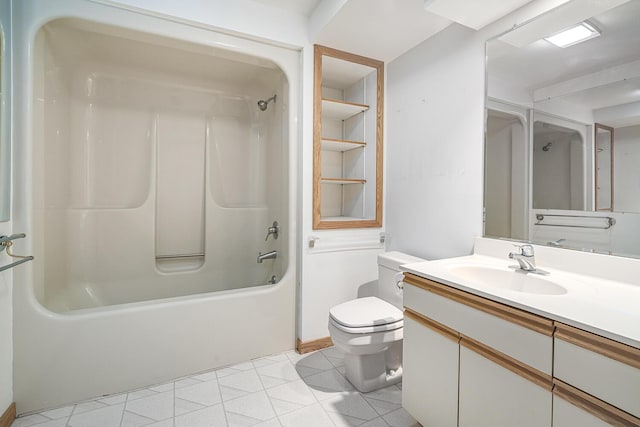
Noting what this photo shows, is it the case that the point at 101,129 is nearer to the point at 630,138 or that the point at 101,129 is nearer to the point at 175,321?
the point at 175,321

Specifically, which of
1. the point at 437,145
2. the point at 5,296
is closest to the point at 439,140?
the point at 437,145

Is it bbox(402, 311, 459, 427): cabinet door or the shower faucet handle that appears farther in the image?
the shower faucet handle

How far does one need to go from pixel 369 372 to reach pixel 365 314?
1.13 feet

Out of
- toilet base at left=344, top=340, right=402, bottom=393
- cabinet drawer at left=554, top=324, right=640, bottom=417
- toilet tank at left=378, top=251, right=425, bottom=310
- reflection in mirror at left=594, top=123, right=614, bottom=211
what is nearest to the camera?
cabinet drawer at left=554, top=324, right=640, bottom=417

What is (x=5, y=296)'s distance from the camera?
1.40 metres

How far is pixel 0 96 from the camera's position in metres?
1.34

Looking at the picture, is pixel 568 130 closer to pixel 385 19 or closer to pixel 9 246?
pixel 385 19

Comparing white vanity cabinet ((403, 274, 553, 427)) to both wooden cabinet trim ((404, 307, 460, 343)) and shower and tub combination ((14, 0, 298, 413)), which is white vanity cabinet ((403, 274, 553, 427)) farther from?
shower and tub combination ((14, 0, 298, 413))

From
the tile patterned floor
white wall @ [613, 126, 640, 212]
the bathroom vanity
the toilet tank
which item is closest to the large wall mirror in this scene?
white wall @ [613, 126, 640, 212]

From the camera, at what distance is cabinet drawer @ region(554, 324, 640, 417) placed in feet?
2.27

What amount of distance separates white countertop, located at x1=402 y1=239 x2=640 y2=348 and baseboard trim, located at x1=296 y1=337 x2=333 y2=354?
1119 mm

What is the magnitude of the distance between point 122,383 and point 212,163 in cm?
173

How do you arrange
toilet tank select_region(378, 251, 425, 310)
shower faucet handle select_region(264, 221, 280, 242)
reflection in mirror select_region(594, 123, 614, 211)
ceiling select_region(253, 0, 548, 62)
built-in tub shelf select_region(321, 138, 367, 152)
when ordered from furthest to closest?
shower faucet handle select_region(264, 221, 280, 242)
built-in tub shelf select_region(321, 138, 367, 152)
toilet tank select_region(378, 251, 425, 310)
ceiling select_region(253, 0, 548, 62)
reflection in mirror select_region(594, 123, 614, 211)

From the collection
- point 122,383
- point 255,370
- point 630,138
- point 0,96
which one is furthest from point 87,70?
point 630,138
